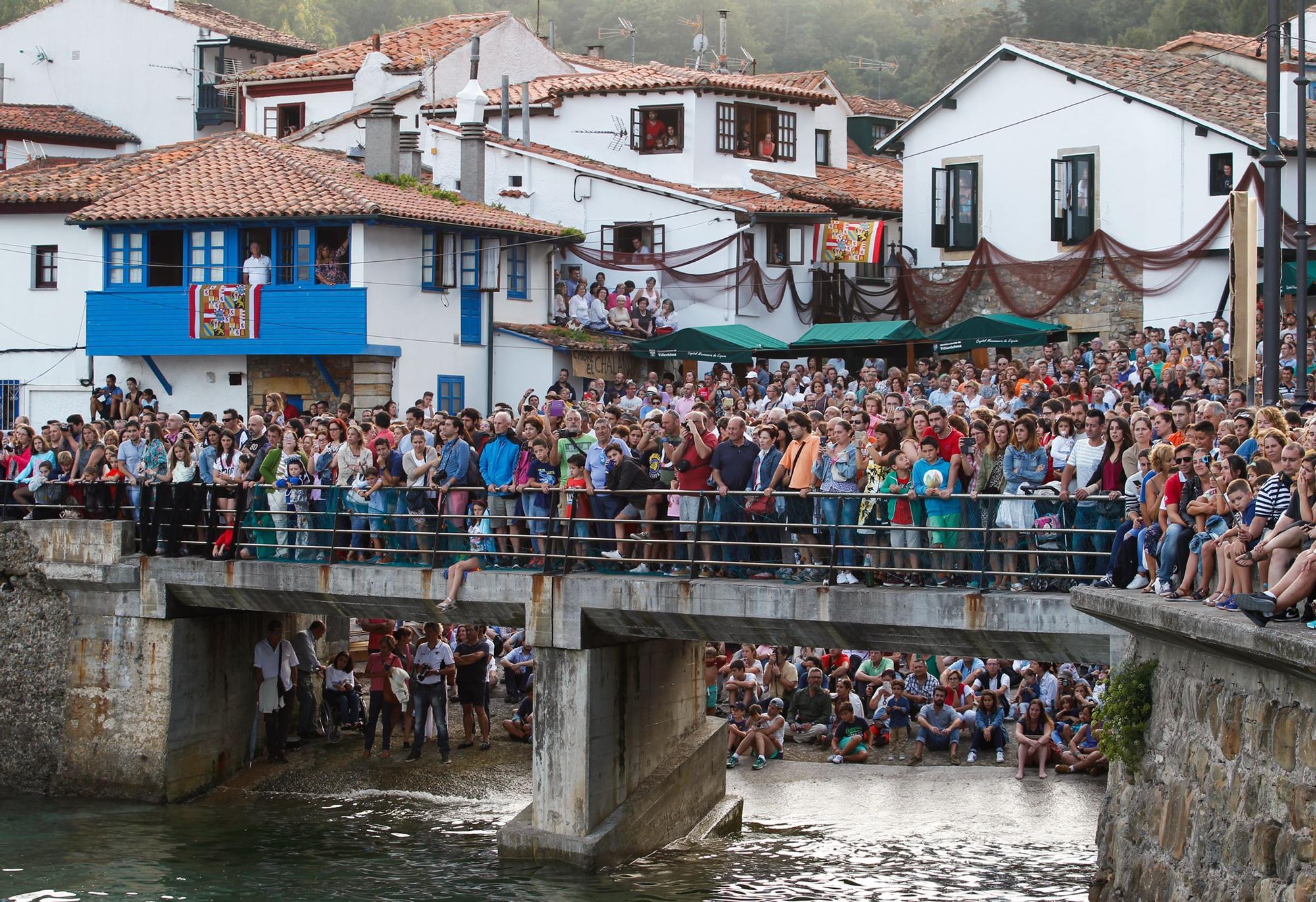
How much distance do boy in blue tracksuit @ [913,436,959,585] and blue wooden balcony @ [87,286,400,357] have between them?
18.3 m

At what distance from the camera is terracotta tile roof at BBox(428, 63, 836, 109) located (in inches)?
1505

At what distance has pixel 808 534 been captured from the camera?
57.4ft

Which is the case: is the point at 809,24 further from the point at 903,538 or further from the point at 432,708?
the point at 903,538

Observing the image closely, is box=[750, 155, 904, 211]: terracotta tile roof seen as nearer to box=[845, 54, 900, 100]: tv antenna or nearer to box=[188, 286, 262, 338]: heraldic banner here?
box=[188, 286, 262, 338]: heraldic banner

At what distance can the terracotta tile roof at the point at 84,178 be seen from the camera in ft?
119

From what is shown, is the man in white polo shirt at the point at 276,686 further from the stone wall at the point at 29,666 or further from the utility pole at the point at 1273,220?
the utility pole at the point at 1273,220

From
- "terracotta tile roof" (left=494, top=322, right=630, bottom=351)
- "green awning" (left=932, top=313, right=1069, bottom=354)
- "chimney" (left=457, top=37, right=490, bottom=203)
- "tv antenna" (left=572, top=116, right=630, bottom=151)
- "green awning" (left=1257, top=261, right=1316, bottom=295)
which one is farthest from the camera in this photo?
"tv antenna" (left=572, top=116, right=630, bottom=151)

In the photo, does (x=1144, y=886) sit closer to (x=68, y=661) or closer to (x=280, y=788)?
(x=280, y=788)

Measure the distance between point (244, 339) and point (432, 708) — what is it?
516 inches

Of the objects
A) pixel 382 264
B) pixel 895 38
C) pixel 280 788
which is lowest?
pixel 280 788

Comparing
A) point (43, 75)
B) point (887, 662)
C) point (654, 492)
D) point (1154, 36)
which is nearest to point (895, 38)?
point (1154, 36)

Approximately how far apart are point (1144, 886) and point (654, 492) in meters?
6.37

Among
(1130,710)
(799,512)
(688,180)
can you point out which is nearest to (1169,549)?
(1130,710)

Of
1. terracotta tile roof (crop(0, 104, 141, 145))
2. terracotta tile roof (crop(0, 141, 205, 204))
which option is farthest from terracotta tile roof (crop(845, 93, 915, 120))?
terracotta tile roof (crop(0, 104, 141, 145))
